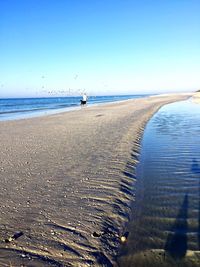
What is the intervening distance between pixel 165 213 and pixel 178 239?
1130 mm

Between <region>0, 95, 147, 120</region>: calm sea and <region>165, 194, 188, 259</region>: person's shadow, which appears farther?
<region>0, 95, 147, 120</region>: calm sea

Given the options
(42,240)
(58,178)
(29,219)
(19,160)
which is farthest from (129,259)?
(19,160)

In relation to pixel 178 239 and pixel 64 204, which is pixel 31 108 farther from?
pixel 178 239

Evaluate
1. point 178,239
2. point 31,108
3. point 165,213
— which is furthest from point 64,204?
point 31,108

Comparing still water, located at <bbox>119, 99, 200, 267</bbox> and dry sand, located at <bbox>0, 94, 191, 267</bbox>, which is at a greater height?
dry sand, located at <bbox>0, 94, 191, 267</bbox>

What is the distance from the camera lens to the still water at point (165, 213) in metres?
4.79

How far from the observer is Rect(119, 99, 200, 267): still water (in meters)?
4.79

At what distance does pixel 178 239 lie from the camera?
206 inches

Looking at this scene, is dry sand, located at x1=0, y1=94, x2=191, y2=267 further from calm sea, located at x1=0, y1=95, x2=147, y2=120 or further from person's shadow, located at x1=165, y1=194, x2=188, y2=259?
calm sea, located at x1=0, y1=95, x2=147, y2=120

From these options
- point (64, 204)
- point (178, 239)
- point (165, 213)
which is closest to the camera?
point (178, 239)

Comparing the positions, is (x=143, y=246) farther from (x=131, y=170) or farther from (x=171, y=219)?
(x=131, y=170)

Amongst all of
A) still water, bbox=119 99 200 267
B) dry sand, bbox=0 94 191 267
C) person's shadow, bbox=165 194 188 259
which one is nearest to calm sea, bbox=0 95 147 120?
dry sand, bbox=0 94 191 267

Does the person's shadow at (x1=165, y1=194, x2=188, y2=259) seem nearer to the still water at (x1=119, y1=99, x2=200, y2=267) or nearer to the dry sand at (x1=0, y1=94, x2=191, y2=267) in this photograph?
the still water at (x1=119, y1=99, x2=200, y2=267)

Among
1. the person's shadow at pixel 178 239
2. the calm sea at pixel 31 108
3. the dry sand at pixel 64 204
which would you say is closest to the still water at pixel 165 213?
the person's shadow at pixel 178 239
